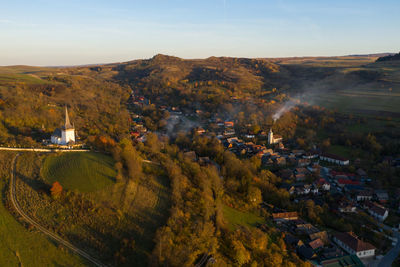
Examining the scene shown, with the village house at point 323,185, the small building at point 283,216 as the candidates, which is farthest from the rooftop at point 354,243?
the village house at point 323,185

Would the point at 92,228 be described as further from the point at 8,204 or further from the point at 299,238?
the point at 299,238

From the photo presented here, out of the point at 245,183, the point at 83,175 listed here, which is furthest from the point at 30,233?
the point at 245,183

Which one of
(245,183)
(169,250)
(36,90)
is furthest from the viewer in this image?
(36,90)

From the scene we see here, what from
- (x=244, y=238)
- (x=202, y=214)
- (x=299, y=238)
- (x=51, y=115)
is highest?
(x=51, y=115)

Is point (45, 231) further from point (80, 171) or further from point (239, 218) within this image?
point (239, 218)

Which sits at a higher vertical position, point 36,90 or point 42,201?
point 36,90

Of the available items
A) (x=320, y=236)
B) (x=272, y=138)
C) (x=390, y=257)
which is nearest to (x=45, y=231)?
(x=320, y=236)

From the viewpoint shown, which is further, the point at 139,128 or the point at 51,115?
the point at 139,128

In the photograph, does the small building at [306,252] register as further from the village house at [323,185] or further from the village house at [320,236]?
the village house at [323,185]

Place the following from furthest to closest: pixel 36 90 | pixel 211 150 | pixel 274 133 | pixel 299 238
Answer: pixel 36 90 < pixel 274 133 < pixel 211 150 < pixel 299 238
